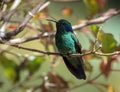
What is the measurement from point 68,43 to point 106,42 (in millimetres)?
493

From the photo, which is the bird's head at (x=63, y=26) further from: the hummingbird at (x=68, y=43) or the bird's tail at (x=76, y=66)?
the bird's tail at (x=76, y=66)

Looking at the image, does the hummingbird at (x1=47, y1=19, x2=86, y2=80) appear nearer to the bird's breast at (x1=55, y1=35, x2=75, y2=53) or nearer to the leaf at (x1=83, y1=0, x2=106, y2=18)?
the bird's breast at (x1=55, y1=35, x2=75, y2=53)

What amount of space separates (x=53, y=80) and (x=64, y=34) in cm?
25

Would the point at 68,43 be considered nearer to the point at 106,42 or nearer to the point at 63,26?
the point at 63,26

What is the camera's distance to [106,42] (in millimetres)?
2016

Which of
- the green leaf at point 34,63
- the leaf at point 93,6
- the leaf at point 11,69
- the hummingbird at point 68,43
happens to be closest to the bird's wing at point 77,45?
the hummingbird at point 68,43

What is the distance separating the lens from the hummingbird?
223 cm

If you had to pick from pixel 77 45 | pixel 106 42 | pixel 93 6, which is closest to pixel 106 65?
pixel 77 45

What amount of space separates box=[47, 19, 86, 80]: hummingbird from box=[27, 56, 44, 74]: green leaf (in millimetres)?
225

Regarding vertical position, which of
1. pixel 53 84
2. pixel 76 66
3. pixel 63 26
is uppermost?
pixel 63 26

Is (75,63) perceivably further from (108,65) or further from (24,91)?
(24,91)

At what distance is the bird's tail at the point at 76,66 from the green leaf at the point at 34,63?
35 cm

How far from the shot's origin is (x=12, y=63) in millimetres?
2619

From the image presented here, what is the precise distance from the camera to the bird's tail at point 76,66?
2.13 m
